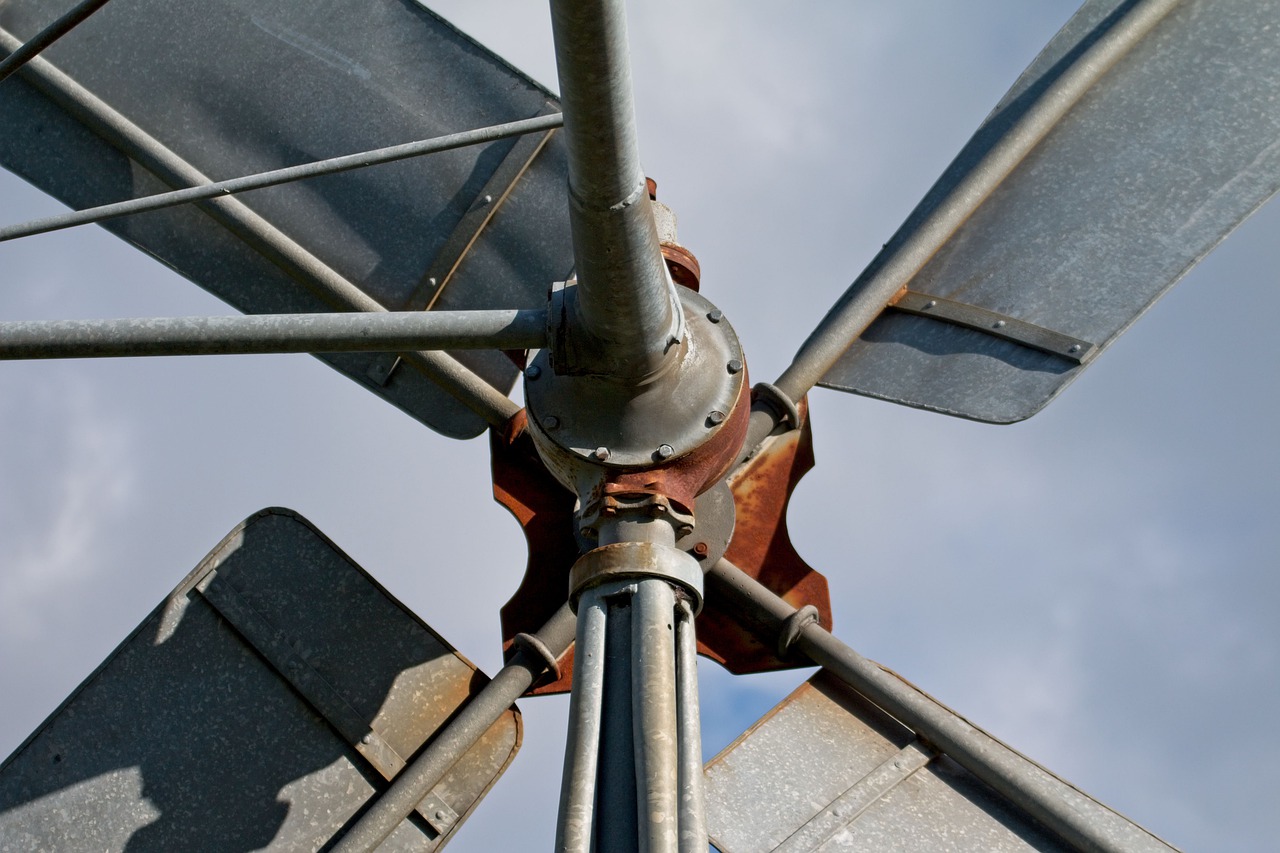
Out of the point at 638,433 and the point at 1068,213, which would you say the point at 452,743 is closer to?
the point at 638,433

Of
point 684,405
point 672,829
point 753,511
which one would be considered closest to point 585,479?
point 684,405

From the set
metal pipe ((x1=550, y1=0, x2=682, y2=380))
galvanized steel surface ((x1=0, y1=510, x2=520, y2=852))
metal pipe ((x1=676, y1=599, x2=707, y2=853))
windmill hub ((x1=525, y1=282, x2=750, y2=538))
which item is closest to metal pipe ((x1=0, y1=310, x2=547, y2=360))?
metal pipe ((x1=550, y1=0, x2=682, y2=380))

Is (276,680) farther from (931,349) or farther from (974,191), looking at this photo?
(974,191)

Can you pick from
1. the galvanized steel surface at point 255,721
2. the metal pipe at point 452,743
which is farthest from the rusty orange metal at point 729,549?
the galvanized steel surface at point 255,721

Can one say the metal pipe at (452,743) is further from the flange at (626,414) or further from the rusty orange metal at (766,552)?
the flange at (626,414)

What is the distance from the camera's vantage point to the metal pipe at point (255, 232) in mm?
5027

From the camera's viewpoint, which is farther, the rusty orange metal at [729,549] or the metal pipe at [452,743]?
the rusty orange metal at [729,549]

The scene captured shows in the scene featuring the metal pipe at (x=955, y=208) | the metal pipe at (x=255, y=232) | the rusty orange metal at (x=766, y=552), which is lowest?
the metal pipe at (x=255, y=232)

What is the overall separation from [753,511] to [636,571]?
177 cm

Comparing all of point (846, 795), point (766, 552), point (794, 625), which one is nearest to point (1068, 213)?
point (766, 552)

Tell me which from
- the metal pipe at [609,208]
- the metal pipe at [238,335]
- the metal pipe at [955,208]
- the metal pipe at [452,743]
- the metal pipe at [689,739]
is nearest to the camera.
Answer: the metal pipe at [609,208]

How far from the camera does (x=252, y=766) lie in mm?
4570

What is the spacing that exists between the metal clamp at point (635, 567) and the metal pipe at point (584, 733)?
1.8 inches

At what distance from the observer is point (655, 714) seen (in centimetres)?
312
